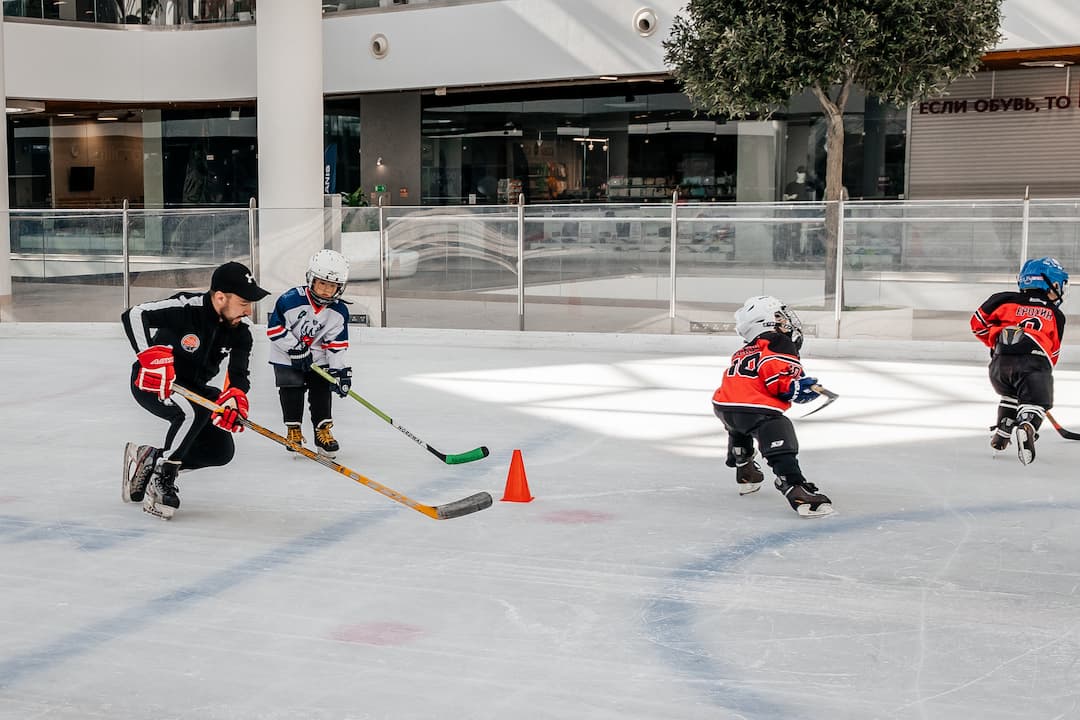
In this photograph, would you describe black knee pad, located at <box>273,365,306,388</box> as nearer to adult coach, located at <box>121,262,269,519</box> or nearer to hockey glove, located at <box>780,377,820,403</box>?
adult coach, located at <box>121,262,269,519</box>

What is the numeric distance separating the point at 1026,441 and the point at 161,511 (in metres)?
4.47

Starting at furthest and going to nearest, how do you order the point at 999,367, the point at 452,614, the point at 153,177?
1. the point at 153,177
2. the point at 999,367
3. the point at 452,614

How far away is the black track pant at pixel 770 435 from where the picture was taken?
5477mm

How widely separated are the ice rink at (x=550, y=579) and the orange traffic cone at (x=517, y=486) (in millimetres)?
71

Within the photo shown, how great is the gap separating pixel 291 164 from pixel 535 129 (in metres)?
6.46

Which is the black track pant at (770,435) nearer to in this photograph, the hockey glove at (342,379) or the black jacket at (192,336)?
the hockey glove at (342,379)

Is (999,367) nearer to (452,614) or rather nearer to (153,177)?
(452,614)

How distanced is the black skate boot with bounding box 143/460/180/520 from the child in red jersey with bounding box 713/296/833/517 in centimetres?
252

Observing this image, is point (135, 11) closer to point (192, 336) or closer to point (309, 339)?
point (309, 339)

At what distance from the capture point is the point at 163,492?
17.8 feet

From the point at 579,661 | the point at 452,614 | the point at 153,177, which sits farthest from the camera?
the point at 153,177

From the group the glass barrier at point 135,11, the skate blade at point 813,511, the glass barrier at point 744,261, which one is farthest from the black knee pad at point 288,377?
the glass barrier at point 135,11

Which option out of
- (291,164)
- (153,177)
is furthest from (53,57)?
(291,164)

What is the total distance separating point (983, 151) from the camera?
709 inches
